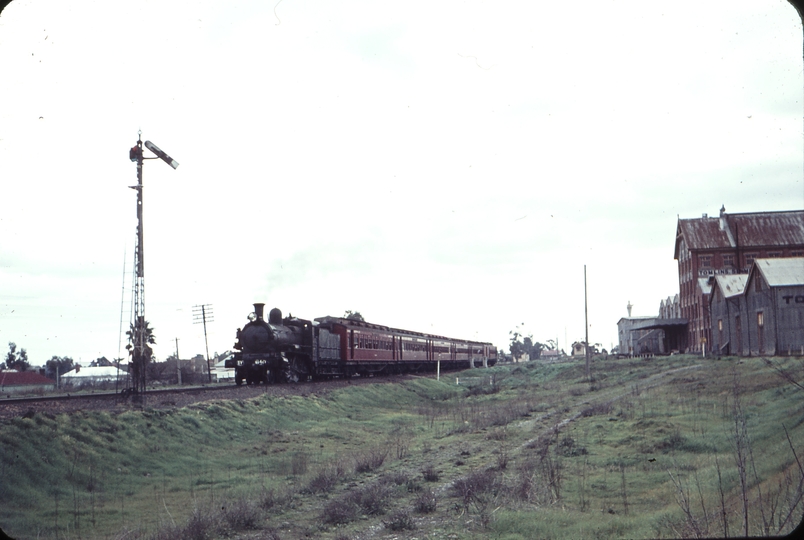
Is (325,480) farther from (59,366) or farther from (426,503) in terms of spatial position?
(59,366)

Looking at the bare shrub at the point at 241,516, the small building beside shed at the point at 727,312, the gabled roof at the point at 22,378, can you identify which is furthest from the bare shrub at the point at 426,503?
the gabled roof at the point at 22,378

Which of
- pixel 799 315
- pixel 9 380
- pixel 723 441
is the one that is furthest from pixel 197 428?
pixel 9 380

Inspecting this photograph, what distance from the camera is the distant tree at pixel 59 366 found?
4018 inches

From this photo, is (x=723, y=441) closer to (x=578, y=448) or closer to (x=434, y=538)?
(x=578, y=448)

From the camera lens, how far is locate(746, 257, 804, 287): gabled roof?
132 ft

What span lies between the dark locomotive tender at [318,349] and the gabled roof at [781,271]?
→ 24.8 metres

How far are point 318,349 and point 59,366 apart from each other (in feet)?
276

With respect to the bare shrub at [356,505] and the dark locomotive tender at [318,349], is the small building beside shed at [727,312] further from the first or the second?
the bare shrub at [356,505]

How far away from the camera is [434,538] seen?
9352 millimetres

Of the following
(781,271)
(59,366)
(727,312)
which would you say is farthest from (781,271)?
(59,366)

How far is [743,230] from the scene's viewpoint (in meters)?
65.2

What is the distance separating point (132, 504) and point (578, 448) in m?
9.67

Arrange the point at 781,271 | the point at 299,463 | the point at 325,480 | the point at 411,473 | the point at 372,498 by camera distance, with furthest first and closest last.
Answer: the point at 781,271 → the point at 299,463 → the point at 411,473 → the point at 325,480 → the point at 372,498

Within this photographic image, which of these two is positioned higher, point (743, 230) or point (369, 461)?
point (743, 230)
